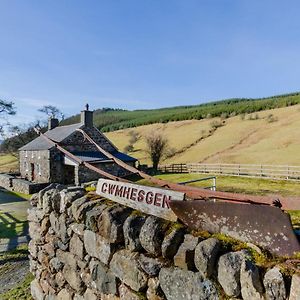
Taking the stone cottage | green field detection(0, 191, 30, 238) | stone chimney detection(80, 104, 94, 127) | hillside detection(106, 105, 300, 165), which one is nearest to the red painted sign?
green field detection(0, 191, 30, 238)

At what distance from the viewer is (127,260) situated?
3188mm

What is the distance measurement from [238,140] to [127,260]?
54993 millimetres

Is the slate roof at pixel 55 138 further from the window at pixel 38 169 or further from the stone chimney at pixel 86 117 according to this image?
the window at pixel 38 169

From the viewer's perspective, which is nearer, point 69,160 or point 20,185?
point 69,160

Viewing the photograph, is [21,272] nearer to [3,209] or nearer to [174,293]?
[174,293]

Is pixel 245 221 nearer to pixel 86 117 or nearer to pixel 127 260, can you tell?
pixel 127 260

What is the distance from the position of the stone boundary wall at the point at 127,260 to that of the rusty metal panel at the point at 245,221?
0.53 feet

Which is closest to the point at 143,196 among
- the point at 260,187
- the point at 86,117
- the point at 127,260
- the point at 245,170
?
the point at 127,260

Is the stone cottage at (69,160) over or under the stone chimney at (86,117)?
under

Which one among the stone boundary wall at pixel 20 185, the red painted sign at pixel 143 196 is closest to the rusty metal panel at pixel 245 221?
the red painted sign at pixel 143 196

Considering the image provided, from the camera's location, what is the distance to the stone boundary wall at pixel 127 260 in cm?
225

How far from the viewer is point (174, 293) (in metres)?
2.72

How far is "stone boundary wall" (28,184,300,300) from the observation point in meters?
2.25

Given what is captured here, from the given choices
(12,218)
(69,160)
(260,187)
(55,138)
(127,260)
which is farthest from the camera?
(55,138)
